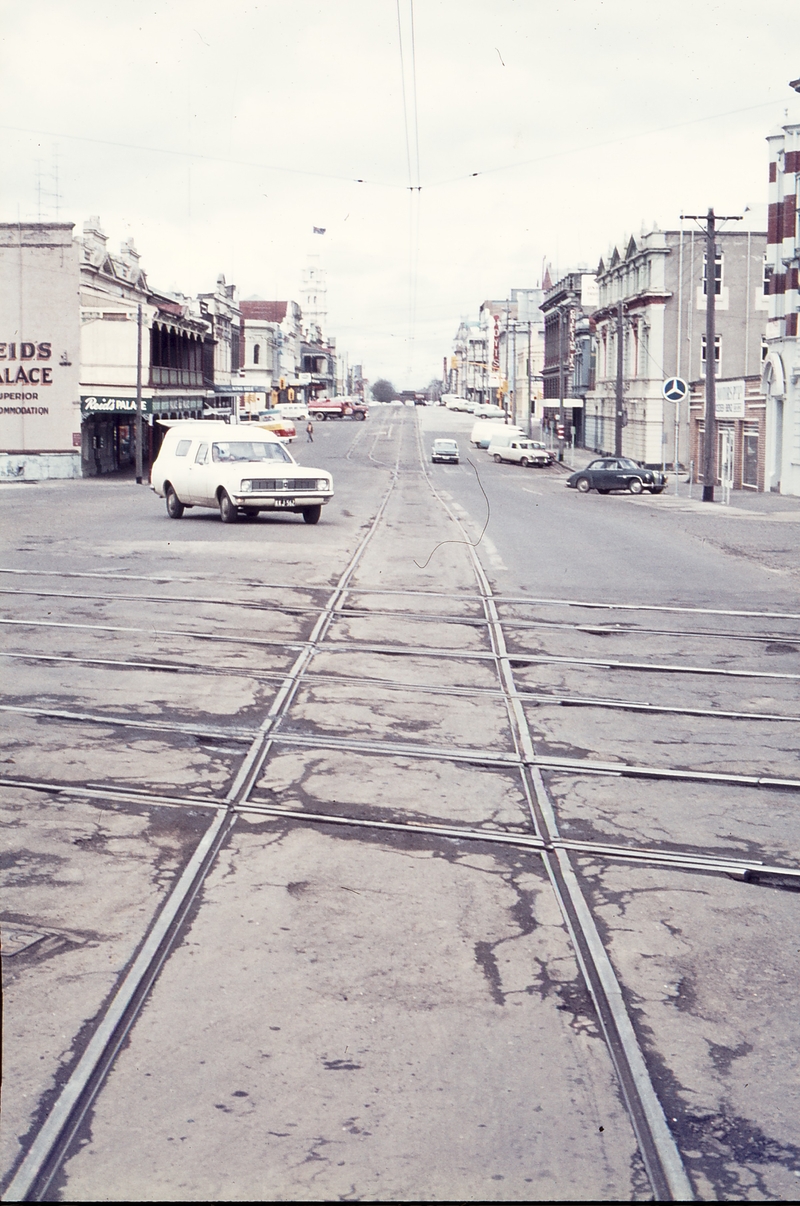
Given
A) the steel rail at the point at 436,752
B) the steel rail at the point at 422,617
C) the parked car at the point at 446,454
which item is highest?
the parked car at the point at 446,454

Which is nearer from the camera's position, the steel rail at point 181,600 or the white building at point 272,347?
the steel rail at point 181,600

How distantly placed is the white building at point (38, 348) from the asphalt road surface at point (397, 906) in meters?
44.3

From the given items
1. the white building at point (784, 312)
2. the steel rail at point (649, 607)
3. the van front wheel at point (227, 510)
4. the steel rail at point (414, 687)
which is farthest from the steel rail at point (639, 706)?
the white building at point (784, 312)

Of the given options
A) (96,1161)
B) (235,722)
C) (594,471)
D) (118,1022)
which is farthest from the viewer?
(594,471)

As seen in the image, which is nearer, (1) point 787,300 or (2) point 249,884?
(2) point 249,884

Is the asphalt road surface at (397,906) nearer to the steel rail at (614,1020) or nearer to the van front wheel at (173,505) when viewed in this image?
the steel rail at (614,1020)

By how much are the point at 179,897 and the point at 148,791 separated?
1.65 metres

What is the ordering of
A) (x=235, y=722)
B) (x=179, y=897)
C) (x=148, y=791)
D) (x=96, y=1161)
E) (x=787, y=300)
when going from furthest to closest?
1. (x=787, y=300)
2. (x=235, y=722)
3. (x=148, y=791)
4. (x=179, y=897)
5. (x=96, y=1161)

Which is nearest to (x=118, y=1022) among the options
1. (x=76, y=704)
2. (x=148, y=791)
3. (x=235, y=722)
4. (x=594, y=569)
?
(x=148, y=791)

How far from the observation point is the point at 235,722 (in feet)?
29.2

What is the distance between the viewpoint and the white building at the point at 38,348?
55188 mm

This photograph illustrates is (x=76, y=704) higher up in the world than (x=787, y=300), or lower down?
lower down

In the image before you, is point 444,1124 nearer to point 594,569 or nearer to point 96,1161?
point 96,1161

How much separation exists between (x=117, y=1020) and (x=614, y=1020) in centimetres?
173
